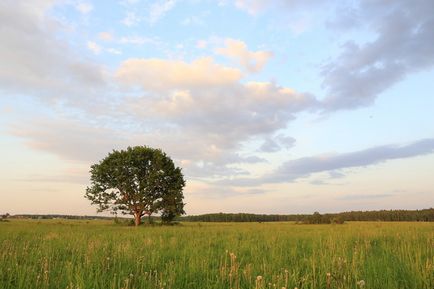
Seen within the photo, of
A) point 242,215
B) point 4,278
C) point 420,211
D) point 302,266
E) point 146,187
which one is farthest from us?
point 242,215

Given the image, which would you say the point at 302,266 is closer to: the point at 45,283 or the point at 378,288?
the point at 378,288

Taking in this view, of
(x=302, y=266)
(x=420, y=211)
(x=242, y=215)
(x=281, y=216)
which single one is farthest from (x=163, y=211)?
(x=281, y=216)

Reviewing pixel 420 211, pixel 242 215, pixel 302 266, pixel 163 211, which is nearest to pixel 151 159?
pixel 163 211

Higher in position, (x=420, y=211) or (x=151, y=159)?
(x=151, y=159)

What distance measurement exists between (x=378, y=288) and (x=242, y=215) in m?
149

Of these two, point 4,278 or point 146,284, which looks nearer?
point 146,284

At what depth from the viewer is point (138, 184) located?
50.0 metres

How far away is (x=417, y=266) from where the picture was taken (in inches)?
233

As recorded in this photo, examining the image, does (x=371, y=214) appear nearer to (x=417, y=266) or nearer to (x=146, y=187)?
(x=146, y=187)

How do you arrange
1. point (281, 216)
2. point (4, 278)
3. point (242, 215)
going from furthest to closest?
point (281, 216), point (242, 215), point (4, 278)

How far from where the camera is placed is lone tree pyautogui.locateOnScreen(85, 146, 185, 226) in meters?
49.3

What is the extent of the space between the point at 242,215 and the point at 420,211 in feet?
222

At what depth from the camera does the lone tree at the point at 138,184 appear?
4928cm

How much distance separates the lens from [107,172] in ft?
165
